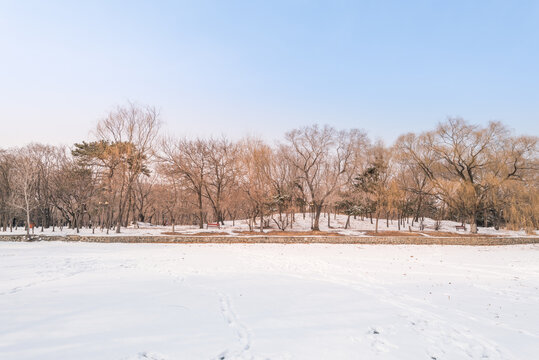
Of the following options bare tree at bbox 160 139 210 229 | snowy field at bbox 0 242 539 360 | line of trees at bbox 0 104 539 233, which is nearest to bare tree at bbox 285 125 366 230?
line of trees at bbox 0 104 539 233

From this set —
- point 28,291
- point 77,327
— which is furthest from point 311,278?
point 28,291

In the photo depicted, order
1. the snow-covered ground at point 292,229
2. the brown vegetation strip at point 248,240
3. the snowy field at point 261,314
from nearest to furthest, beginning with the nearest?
the snowy field at point 261,314 → the brown vegetation strip at point 248,240 → the snow-covered ground at point 292,229

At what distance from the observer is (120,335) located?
4.50 m

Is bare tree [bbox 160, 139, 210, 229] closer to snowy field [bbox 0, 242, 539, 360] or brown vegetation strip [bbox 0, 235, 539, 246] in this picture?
brown vegetation strip [bbox 0, 235, 539, 246]

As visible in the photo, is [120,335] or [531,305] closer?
[120,335]

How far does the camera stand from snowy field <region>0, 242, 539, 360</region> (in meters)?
4.22

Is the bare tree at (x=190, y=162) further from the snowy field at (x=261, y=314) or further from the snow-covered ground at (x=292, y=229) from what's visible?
the snowy field at (x=261, y=314)

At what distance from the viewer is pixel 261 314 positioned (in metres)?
5.76

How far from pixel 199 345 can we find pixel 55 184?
38382 millimetres

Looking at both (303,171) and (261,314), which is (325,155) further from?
(261,314)

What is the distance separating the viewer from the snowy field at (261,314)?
4219mm

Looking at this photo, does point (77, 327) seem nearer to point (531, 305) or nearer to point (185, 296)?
point (185, 296)

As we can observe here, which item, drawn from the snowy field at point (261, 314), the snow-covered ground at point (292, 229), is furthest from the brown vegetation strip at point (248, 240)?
the snowy field at point (261, 314)

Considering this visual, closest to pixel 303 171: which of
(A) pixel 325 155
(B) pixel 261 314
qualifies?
(A) pixel 325 155
